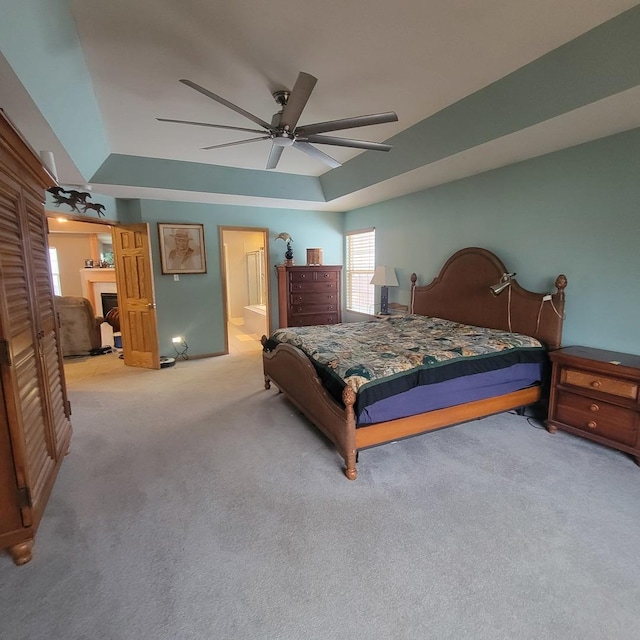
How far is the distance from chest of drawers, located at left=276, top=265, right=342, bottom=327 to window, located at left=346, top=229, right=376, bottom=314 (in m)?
0.56

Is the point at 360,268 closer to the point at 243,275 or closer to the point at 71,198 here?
Result: the point at 243,275

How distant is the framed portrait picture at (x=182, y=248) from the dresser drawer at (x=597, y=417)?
4.87 meters

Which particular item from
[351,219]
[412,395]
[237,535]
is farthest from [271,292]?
[237,535]

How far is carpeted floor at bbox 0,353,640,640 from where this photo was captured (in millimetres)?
1402

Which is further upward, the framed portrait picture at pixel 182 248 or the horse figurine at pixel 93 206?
the horse figurine at pixel 93 206

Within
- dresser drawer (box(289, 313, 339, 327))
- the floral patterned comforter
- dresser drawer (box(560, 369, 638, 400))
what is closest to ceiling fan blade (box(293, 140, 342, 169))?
the floral patterned comforter

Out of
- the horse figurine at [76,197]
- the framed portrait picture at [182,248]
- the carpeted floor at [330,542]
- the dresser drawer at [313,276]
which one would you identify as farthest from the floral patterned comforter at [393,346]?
the horse figurine at [76,197]

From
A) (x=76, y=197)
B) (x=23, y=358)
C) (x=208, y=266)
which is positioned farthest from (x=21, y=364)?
(x=208, y=266)

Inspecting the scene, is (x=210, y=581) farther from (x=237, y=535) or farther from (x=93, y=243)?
(x=93, y=243)

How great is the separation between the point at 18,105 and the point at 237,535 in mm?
2764

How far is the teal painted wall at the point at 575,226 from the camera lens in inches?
105

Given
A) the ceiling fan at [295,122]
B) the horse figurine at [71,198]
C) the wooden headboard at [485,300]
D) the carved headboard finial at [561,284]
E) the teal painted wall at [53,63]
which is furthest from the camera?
the horse figurine at [71,198]

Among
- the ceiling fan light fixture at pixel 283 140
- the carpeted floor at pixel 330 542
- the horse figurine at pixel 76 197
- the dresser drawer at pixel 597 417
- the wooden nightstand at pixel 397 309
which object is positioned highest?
the ceiling fan light fixture at pixel 283 140

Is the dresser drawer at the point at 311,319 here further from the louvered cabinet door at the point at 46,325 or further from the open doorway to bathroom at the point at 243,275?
the louvered cabinet door at the point at 46,325
